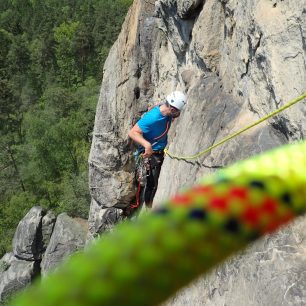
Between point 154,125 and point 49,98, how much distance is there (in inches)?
992

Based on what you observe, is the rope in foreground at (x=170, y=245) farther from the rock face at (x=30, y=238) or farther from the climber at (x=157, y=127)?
the rock face at (x=30, y=238)

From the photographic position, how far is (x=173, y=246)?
0.52m

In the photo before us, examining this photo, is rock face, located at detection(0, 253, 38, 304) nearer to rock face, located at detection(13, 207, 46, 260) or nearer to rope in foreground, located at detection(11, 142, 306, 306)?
rock face, located at detection(13, 207, 46, 260)

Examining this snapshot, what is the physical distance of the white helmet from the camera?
523 cm

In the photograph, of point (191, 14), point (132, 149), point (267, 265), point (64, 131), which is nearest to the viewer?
point (267, 265)

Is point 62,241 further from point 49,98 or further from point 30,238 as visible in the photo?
point 49,98

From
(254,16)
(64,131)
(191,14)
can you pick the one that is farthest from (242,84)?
(64,131)

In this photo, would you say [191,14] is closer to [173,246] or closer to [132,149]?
[132,149]

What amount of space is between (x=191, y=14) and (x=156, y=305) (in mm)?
6109

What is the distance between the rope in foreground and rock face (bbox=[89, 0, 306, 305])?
2.37 meters

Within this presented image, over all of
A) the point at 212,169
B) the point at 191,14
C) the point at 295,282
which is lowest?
the point at 295,282

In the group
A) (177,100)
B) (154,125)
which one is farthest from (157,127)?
(177,100)

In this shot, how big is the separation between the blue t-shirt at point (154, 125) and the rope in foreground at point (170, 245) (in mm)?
4786


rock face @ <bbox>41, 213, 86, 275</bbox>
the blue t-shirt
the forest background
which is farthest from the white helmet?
the forest background
